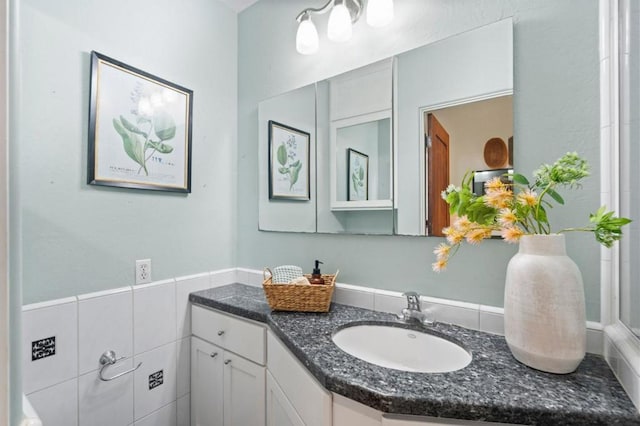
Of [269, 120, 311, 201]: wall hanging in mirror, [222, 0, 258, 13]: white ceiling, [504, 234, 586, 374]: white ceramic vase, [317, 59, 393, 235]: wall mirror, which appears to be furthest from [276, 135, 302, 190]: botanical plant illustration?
[504, 234, 586, 374]: white ceramic vase

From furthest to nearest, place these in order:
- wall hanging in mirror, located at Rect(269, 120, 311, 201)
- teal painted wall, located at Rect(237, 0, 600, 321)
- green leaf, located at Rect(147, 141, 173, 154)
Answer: wall hanging in mirror, located at Rect(269, 120, 311, 201) → green leaf, located at Rect(147, 141, 173, 154) → teal painted wall, located at Rect(237, 0, 600, 321)

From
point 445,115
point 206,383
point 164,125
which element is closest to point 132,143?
point 164,125

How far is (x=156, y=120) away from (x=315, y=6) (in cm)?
95

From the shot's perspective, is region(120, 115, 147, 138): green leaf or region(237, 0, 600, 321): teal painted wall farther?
region(120, 115, 147, 138): green leaf

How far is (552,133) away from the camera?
3.18 feet

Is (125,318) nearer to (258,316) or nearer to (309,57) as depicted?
(258,316)

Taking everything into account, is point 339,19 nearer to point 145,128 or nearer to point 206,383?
point 145,128

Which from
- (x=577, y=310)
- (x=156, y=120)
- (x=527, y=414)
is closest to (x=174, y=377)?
(x=156, y=120)

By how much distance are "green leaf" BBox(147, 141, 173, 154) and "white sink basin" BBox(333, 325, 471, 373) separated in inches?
45.4

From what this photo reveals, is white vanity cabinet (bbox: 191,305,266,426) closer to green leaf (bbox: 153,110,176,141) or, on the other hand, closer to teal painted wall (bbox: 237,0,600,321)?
teal painted wall (bbox: 237,0,600,321)

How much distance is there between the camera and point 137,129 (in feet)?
4.58

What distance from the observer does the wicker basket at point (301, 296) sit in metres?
1.22

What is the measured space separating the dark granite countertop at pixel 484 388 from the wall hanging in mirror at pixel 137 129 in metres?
1.01

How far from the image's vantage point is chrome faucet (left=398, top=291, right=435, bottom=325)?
1119 millimetres
